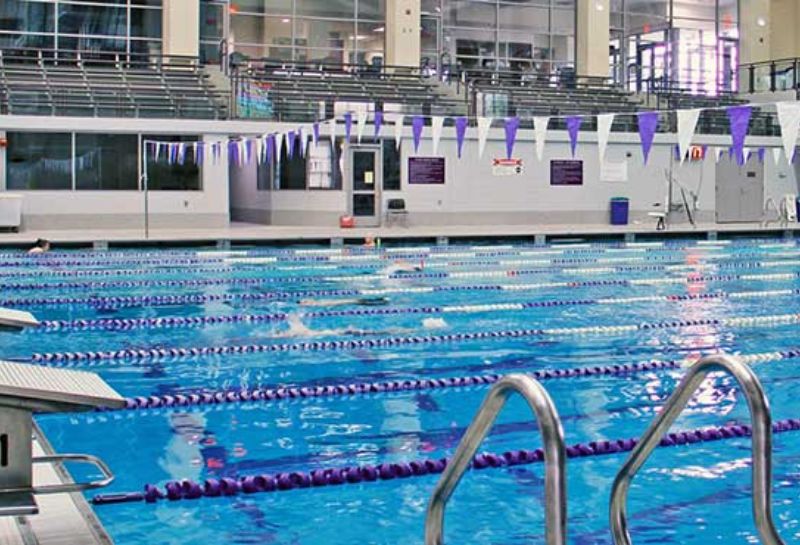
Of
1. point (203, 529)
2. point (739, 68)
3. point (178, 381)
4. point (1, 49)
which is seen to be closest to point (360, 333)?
point (178, 381)

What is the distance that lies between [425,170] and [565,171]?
3.83 m

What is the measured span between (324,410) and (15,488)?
136 inches

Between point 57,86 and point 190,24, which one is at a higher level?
point 190,24

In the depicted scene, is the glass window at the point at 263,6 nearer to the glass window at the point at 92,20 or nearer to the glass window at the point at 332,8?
the glass window at the point at 332,8

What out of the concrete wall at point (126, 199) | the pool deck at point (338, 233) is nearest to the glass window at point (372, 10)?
the pool deck at point (338, 233)

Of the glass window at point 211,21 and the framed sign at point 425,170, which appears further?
the glass window at point 211,21

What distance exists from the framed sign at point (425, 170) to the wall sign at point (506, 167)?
57.7 inches

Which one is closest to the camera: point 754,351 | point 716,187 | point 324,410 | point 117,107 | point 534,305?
point 324,410

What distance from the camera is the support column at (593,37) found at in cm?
3106

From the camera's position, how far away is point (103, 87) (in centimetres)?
2388

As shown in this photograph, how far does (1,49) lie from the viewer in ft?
84.8

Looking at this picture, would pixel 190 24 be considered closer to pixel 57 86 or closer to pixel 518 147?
pixel 57 86

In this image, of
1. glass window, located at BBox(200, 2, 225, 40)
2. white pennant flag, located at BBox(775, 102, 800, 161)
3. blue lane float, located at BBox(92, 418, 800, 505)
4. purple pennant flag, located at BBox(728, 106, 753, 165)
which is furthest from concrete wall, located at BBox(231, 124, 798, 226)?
blue lane float, located at BBox(92, 418, 800, 505)

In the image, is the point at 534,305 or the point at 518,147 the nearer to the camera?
the point at 534,305
